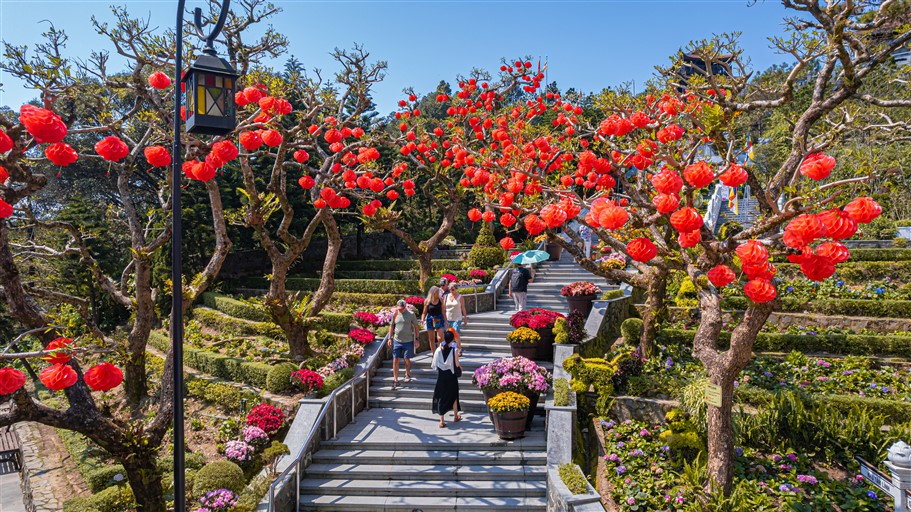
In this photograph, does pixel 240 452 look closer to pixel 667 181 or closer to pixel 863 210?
pixel 667 181

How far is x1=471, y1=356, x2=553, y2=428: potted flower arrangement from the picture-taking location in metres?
9.63

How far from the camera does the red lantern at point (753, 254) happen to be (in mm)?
6016

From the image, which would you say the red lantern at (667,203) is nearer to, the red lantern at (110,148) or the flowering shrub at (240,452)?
the red lantern at (110,148)

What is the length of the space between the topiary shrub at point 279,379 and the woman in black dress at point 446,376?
3876 mm

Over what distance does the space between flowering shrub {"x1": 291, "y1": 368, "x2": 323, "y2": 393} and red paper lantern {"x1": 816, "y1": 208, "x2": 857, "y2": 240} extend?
8.77 meters

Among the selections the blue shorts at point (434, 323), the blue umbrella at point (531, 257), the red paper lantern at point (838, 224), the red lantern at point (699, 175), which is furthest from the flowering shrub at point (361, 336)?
the red paper lantern at point (838, 224)

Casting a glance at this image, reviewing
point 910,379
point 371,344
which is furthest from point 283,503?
point 910,379

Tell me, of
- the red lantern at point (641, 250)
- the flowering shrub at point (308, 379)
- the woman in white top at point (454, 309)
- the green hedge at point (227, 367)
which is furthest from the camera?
the green hedge at point (227, 367)

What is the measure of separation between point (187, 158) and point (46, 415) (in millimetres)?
4743

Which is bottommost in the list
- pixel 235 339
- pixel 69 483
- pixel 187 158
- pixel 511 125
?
pixel 69 483

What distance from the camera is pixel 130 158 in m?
11.1

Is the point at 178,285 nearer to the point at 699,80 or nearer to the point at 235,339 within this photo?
the point at 699,80

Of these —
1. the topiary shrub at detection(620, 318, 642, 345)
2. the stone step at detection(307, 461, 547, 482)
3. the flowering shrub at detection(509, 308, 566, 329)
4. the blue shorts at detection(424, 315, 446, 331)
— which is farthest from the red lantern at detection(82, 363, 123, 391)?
the topiary shrub at detection(620, 318, 642, 345)

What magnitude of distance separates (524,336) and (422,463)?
13.0 ft
